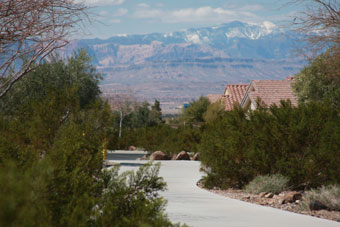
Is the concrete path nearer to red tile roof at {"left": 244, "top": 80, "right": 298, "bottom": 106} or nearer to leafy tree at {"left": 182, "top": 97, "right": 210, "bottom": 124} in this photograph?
red tile roof at {"left": 244, "top": 80, "right": 298, "bottom": 106}

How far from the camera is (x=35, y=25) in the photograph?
22.1 feet

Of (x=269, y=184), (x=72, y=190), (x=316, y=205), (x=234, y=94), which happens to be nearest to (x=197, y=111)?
(x=234, y=94)

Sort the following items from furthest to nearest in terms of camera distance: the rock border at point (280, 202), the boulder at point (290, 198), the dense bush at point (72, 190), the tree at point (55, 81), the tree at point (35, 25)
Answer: the tree at point (55, 81)
the boulder at point (290, 198)
the rock border at point (280, 202)
the tree at point (35, 25)
the dense bush at point (72, 190)

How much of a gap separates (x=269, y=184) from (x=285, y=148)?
43.1 inches

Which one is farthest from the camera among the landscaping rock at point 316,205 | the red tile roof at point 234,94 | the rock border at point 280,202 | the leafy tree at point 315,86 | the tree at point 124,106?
the tree at point 124,106

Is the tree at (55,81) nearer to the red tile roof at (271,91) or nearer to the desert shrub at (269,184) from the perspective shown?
the desert shrub at (269,184)

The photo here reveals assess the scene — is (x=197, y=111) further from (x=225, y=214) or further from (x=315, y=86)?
(x=225, y=214)

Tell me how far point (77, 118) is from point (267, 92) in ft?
77.0

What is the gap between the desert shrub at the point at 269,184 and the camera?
1277 centimetres

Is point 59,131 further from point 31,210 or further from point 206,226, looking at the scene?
point 31,210

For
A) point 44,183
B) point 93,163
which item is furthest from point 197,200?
point 44,183

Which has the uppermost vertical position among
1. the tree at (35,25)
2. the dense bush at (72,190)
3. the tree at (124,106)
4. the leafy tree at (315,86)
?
the tree at (35,25)

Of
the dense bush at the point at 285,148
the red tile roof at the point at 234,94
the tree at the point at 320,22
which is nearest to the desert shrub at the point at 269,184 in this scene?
the dense bush at the point at 285,148

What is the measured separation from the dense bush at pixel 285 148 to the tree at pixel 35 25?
751 centimetres
